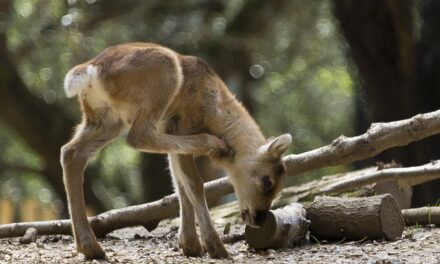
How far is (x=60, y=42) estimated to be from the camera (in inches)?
569

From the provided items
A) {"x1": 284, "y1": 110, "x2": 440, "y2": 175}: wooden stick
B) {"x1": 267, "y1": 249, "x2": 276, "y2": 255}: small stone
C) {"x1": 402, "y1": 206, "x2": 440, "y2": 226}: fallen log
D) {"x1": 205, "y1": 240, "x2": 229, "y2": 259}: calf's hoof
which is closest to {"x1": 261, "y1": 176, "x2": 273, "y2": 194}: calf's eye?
{"x1": 267, "y1": 249, "x2": 276, "y2": 255}: small stone

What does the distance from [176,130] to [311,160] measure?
1.48 meters

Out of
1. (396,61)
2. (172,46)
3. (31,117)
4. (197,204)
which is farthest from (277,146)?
(172,46)

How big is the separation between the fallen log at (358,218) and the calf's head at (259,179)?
49cm

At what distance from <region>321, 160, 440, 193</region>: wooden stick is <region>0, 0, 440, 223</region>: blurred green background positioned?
403 centimetres

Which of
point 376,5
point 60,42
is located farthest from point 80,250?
point 60,42

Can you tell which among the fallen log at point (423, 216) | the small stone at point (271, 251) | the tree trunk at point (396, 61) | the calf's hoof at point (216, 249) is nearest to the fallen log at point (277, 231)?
the small stone at point (271, 251)

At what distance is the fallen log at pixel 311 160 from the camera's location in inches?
303

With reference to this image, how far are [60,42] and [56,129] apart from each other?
4.52 feet

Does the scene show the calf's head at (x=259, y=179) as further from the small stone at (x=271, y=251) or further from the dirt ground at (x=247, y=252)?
the dirt ground at (x=247, y=252)

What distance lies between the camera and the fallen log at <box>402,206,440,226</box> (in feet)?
26.7

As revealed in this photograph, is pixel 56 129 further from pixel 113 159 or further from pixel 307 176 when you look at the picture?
pixel 307 176

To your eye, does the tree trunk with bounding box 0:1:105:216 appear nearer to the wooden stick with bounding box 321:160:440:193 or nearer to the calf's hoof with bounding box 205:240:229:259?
the wooden stick with bounding box 321:160:440:193

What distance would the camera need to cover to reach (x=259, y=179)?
746 centimetres
